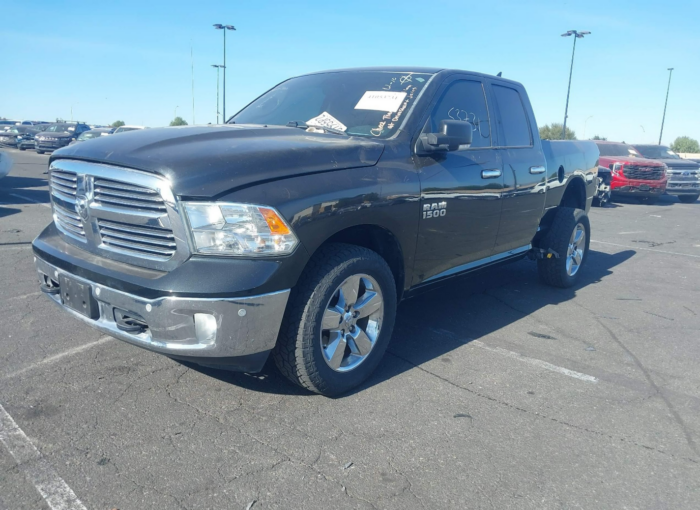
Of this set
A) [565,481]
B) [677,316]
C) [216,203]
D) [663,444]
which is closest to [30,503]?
[216,203]

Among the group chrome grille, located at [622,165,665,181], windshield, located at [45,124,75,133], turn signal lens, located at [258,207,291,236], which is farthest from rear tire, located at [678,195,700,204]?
windshield, located at [45,124,75,133]

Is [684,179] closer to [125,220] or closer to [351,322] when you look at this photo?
[351,322]

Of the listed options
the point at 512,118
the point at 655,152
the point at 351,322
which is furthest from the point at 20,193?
the point at 655,152

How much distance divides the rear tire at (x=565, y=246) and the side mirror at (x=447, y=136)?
243 centimetres

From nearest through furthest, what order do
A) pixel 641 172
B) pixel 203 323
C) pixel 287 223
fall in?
pixel 203 323, pixel 287 223, pixel 641 172

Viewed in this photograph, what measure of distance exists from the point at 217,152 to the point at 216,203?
389 mm

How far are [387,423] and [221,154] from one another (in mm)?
1655

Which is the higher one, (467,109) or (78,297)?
(467,109)

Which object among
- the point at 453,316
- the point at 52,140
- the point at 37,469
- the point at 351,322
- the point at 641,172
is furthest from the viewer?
the point at 52,140

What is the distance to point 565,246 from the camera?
19.1 ft

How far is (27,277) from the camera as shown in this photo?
5.53m

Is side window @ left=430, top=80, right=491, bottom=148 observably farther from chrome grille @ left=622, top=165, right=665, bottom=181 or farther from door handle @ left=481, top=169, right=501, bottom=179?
chrome grille @ left=622, top=165, right=665, bottom=181

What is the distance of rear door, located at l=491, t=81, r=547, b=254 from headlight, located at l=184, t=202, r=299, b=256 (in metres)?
2.49

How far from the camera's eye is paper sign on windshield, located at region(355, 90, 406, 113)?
405 cm
